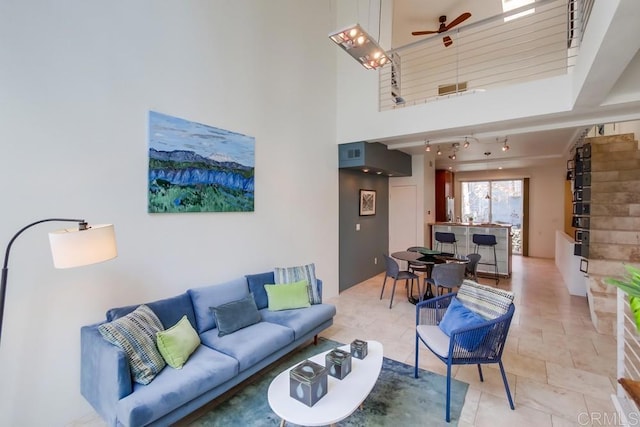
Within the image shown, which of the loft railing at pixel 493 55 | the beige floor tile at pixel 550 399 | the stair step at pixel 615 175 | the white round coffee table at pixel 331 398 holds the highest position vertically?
the loft railing at pixel 493 55

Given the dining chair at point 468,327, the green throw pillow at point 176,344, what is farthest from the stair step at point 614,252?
the green throw pillow at point 176,344

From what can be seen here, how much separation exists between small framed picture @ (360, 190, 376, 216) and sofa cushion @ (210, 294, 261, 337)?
11.7 feet

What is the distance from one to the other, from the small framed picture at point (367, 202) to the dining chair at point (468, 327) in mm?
3303

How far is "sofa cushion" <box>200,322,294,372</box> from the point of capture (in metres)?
2.42

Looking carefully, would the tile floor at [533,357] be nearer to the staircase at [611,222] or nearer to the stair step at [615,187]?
the staircase at [611,222]

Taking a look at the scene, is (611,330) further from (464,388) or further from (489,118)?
(489,118)

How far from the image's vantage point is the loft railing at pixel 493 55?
4484 mm

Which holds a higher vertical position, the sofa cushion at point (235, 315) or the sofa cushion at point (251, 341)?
the sofa cushion at point (235, 315)

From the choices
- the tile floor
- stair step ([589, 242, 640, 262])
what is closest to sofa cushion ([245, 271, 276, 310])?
the tile floor

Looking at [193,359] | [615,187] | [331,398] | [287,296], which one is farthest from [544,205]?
[193,359]

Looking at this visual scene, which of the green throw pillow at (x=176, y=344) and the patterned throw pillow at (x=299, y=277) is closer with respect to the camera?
the green throw pillow at (x=176, y=344)

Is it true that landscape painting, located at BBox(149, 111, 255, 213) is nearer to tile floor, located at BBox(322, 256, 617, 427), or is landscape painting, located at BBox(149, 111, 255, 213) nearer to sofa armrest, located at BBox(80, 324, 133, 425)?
sofa armrest, located at BBox(80, 324, 133, 425)

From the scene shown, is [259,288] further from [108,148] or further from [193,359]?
[108,148]

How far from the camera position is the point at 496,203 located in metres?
9.92
